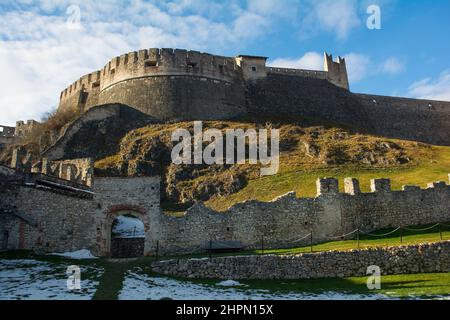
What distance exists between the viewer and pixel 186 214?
2391 centimetres

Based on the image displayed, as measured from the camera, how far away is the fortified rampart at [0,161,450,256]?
22031mm

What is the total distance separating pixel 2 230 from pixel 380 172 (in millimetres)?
30700

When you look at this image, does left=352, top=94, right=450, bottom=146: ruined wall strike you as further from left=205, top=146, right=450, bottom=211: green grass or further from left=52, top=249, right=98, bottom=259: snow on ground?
left=52, top=249, right=98, bottom=259: snow on ground

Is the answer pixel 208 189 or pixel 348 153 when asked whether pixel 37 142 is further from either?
pixel 348 153

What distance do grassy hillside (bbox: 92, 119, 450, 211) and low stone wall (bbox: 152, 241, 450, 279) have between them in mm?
14214

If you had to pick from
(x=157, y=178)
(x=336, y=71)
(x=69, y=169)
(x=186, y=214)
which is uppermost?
(x=336, y=71)

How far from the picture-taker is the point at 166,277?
18.4m

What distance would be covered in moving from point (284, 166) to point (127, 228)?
17193mm

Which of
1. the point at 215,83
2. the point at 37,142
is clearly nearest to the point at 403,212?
the point at 215,83

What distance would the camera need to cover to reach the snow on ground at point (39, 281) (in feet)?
46.7

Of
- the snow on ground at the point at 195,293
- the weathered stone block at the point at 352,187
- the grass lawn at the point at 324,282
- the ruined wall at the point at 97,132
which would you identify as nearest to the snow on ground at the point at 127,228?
the grass lawn at the point at 324,282

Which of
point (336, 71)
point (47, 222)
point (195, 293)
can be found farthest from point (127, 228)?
point (336, 71)

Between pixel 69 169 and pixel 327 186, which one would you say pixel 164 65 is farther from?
pixel 327 186

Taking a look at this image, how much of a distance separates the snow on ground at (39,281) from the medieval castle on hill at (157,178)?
308cm
